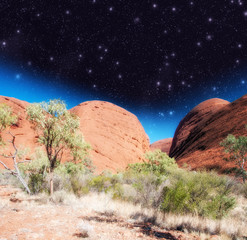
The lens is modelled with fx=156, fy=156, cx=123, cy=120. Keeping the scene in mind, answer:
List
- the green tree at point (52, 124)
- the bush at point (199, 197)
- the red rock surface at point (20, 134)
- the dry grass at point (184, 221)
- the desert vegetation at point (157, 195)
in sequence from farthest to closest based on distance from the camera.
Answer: the red rock surface at point (20, 134), the green tree at point (52, 124), the bush at point (199, 197), the desert vegetation at point (157, 195), the dry grass at point (184, 221)

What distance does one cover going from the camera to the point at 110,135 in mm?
37875

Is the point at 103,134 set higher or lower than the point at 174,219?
higher

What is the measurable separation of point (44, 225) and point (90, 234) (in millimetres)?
1782

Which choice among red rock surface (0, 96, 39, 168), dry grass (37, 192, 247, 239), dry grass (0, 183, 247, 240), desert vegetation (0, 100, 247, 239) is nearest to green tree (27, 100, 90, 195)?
desert vegetation (0, 100, 247, 239)

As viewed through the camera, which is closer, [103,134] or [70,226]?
[70,226]

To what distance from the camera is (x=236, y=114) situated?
3575cm

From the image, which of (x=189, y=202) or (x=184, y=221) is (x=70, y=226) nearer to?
(x=184, y=221)

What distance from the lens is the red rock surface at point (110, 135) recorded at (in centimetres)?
3136

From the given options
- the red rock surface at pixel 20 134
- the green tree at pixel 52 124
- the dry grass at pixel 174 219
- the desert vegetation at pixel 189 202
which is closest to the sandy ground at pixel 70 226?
the dry grass at pixel 174 219

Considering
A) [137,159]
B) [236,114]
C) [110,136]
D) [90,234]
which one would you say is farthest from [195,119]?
[90,234]

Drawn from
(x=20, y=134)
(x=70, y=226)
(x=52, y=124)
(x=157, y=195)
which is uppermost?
(x=20, y=134)

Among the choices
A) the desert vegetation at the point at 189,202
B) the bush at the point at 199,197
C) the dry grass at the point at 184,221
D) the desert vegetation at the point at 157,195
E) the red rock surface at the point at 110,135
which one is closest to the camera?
the dry grass at the point at 184,221

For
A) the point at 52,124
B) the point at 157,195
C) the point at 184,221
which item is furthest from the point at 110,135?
the point at 184,221

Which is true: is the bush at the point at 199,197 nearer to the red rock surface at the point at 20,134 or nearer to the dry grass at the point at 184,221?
the dry grass at the point at 184,221
